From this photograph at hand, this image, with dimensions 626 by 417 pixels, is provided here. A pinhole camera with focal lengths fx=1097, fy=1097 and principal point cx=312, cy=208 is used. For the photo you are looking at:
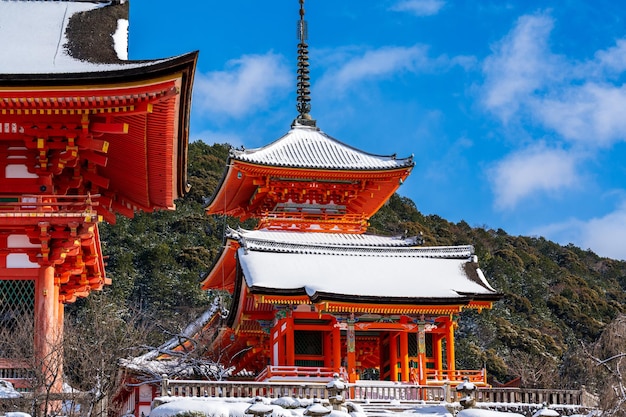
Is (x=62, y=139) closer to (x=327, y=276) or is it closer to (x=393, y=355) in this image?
(x=327, y=276)

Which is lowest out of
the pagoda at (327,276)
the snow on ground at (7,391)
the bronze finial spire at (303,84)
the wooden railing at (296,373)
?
the snow on ground at (7,391)

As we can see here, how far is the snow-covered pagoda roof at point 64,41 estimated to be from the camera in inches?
805

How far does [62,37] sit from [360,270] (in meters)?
13.0

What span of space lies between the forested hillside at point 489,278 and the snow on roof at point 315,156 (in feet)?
38.2

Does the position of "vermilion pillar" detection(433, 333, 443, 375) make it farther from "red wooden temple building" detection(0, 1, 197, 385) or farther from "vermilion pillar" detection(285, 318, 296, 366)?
"red wooden temple building" detection(0, 1, 197, 385)

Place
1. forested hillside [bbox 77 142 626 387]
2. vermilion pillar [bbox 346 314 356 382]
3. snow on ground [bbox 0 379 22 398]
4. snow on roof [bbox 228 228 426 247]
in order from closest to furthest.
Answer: snow on ground [bbox 0 379 22 398] → vermilion pillar [bbox 346 314 356 382] → snow on roof [bbox 228 228 426 247] → forested hillside [bbox 77 142 626 387]

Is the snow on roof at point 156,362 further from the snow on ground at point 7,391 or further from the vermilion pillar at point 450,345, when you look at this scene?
the snow on ground at point 7,391

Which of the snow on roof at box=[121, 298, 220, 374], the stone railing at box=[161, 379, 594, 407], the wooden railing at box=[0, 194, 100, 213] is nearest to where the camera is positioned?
the wooden railing at box=[0, 194, 100, 213]

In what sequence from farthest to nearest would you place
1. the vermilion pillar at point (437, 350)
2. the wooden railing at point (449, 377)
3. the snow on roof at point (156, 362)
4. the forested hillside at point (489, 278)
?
the forested hillside at point (489, 278)
the snow on roof at point (156, 362)
the vermilion pillar at point (437, 350)
the wooden railing at point (449, 377)

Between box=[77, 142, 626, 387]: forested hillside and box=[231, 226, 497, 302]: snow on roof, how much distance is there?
1225cm

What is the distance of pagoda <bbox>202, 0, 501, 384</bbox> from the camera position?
30.4 m

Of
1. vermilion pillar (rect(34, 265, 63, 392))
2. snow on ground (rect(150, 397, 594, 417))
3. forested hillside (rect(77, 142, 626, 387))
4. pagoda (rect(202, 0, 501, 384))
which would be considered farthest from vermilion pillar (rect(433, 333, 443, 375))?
vermilion pillar (rect(34, 265, 63, 392))

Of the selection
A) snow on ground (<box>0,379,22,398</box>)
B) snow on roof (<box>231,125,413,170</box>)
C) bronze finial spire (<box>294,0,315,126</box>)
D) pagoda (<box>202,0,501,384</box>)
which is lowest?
snow on ground (<box>0,379,22,398</box>)

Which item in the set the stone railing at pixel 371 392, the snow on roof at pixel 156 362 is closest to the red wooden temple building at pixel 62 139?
the stone railing at pixel 371 392
